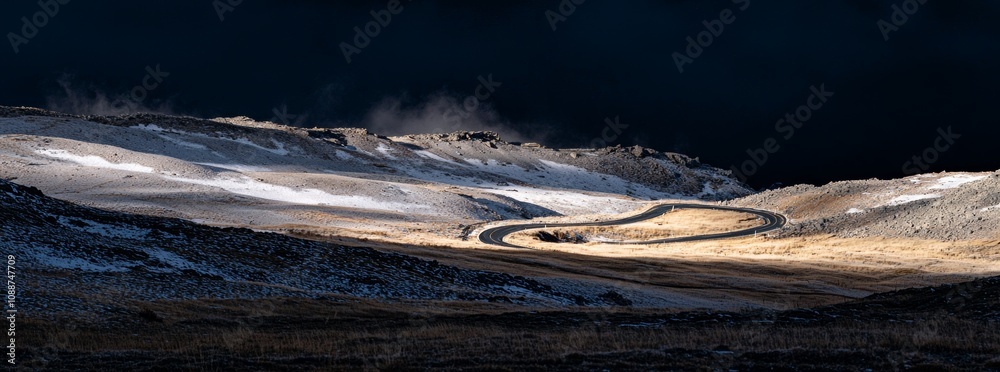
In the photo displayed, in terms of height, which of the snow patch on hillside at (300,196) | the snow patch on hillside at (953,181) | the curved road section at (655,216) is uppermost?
the snow patch on hillside at (953,181)

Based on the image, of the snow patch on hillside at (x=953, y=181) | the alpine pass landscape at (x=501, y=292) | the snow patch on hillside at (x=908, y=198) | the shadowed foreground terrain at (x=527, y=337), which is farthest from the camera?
the snow patch on hillside at (x=953, y=181)

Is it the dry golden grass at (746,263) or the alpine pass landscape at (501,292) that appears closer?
the alpine pass landscape at (501,292)

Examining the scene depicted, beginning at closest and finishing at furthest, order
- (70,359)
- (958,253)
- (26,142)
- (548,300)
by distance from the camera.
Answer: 1. (70,359)
2. (548,300)
3. (958,253)
4. (26,142)

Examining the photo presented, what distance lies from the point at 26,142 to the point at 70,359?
152548mm

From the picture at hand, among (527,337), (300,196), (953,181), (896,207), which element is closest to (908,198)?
A: (953,181)

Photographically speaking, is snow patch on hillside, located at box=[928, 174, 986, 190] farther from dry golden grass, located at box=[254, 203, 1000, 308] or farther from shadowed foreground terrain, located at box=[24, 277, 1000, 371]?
shadowed foreground terrain, located at box=[24, 277, 1000, 371]

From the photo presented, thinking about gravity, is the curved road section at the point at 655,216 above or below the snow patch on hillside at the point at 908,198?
below

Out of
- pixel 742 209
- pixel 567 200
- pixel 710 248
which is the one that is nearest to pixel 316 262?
pixel 710 248

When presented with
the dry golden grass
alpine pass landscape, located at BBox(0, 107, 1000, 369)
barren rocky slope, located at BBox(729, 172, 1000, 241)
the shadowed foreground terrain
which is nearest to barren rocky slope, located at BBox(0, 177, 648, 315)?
alpine pass landscape, located at BBox(0, 107, 1000, 369)

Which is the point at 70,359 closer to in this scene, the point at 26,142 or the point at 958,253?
the point at 958,253

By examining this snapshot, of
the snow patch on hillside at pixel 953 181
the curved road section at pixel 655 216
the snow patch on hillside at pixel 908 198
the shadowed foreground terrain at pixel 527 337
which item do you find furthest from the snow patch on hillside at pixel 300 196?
the shadowed foreground terrain at pixel 527 337

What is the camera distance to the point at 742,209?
119688mm

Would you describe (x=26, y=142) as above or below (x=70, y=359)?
above

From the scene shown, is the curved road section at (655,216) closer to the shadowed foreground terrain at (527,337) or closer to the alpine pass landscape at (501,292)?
the alpine pass landscape at (501,292)
